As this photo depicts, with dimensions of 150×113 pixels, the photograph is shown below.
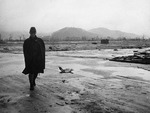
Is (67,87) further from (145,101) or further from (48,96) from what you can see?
(145,101)

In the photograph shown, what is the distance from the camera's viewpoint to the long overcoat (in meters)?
5.68

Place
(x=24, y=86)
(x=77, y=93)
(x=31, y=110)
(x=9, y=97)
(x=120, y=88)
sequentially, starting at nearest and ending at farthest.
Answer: (x=31, y=110) < (x=9, y=97) < (x=77, y=93) < (x=120, y=88) < (x=24, y=86)

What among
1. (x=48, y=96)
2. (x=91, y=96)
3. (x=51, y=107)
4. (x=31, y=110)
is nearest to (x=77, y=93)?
(x=91, y=96)

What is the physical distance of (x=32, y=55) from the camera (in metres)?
5.72

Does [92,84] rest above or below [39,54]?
below

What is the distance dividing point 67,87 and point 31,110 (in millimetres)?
2193

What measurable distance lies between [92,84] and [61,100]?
2017 millimetres

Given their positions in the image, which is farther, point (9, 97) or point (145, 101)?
point (9, 97)

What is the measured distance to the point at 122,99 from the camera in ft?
14.7

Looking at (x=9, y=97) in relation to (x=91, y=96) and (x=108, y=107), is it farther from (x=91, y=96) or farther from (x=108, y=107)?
(x=108, y=107)

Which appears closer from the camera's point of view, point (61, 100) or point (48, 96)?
point (61, 100)

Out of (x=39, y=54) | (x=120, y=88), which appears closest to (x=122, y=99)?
(x=120, y=88)

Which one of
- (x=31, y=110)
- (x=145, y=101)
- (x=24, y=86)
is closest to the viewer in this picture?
(x=31, y=110)

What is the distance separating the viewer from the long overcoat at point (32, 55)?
5680 millimetres
